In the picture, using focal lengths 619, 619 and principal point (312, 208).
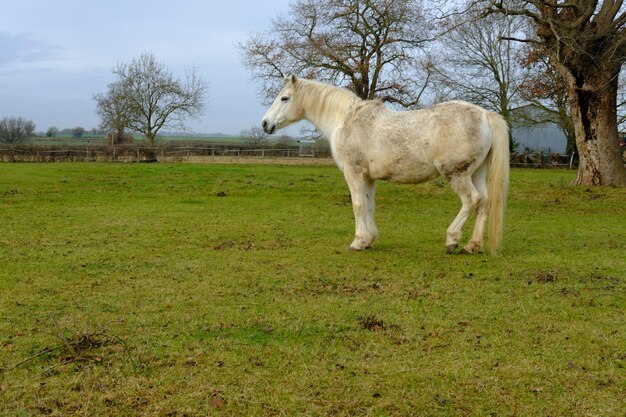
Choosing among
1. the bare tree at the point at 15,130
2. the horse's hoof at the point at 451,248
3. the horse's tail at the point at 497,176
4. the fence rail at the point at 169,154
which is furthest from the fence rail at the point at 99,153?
the horse's tail at the point at 497,176

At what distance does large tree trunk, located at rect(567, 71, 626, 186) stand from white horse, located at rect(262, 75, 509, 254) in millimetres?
11375

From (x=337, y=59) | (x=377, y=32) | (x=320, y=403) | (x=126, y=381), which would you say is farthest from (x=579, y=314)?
(x=377, y=32)

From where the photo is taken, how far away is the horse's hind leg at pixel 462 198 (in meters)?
8.24

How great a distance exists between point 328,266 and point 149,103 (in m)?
49.7

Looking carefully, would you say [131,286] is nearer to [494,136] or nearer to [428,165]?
[428,165]

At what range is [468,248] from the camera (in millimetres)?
8547

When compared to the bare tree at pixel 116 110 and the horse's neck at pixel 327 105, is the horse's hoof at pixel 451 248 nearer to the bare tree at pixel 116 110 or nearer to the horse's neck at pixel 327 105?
the horse's neck at pixel 327 105

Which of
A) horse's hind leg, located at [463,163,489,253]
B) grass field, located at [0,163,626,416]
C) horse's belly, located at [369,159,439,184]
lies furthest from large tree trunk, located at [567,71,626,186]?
horse's belly, located at [369,159,439,184]

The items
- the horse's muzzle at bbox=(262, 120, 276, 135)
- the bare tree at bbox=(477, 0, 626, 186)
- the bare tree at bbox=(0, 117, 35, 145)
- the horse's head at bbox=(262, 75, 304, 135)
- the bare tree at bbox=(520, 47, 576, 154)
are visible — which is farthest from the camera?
the bare tree at bbox=(0, 117, 35, 145)

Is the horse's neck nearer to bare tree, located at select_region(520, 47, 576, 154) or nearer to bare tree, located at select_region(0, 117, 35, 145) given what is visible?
bare tree, located at select_region(520, 47, 576, 154)

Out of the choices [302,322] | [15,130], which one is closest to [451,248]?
[302,322]

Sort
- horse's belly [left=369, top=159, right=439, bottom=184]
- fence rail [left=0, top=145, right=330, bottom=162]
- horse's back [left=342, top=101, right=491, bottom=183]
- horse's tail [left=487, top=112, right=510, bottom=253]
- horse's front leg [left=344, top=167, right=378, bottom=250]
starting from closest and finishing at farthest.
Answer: horse's back [left=342, top=101, right=491, bottom=183] < horse's tail [left=487, top=112, right=510, bottom=253] < horse's belly [left=369, top=159, right=439, bottom=184] < horse's front leg [left=344, top=167, right=378, bottom=250] < fence rail [left=0, top=145, right=330, bottom=162]

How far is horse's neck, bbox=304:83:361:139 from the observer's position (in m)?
9.13

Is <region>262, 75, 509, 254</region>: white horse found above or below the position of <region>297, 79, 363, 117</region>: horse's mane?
below
